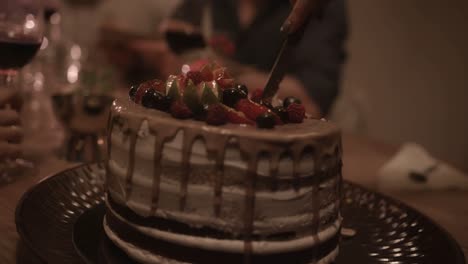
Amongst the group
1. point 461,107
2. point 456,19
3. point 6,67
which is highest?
point 456,19

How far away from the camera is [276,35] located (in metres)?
3.61

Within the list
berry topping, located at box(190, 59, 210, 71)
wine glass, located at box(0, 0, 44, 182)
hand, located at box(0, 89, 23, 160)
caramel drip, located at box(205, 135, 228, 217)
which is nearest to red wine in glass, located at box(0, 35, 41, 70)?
wine glass, located at box(0, 0, 44, 182)

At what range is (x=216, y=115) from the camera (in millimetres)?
924

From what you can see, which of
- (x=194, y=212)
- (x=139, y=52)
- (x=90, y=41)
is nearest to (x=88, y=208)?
(x=194, y=212)

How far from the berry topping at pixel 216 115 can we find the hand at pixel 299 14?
379 millimetres

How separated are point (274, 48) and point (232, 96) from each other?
2.72m

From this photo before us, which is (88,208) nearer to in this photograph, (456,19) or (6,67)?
(6,67)

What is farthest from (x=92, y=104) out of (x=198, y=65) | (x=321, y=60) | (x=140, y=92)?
(x=321, y=60)

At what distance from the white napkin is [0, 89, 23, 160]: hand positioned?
121 centimetres

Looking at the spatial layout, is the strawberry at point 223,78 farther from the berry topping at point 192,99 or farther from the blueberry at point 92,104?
the blueberry at point 92,104

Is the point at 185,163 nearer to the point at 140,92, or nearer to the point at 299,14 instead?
the point at 140,92

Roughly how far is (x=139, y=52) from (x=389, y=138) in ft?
8.30

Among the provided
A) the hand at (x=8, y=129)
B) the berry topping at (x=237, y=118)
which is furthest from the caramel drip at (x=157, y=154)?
the hand at (x=8, y=129)

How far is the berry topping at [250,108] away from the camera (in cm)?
100
